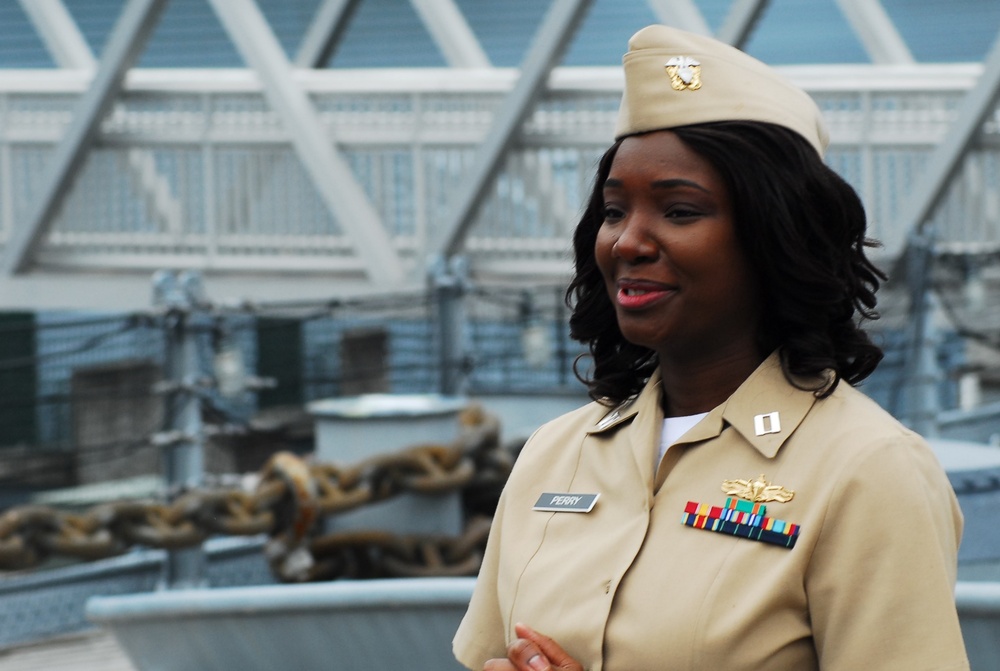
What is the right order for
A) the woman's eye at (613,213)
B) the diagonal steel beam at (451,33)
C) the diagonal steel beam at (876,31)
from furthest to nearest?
the diagonal steel beam at (451,33), the diagonal steel beam at (876,31), the woman's eye at (613,213)

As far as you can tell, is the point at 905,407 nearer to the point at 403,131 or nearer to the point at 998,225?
the point at 998,225

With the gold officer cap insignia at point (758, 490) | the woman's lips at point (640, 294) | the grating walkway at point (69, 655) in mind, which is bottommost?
the grating walkway at point (69, 655)

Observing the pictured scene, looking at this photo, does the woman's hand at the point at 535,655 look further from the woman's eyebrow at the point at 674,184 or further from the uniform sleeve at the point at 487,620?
the woman's eyebrow at the point at 674,184

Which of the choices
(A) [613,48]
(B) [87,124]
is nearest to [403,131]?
(B) [87,124]

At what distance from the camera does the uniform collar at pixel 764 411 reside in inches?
69.1

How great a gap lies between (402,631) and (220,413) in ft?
8.73

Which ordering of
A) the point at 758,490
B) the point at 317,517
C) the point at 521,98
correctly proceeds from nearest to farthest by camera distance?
the point at 758,490 < the point at 317,517 < the point at 521,98

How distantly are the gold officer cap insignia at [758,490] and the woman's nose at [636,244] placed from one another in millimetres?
258

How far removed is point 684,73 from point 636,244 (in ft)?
0.63

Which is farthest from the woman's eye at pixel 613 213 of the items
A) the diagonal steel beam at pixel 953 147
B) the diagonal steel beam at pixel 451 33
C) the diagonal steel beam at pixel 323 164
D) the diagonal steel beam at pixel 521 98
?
the diagonal steel beam at pixel 451 33

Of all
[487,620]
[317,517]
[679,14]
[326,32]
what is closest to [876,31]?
[679,14]

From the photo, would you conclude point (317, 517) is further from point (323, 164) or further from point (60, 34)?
point (60, 34)

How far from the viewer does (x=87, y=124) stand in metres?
9.66

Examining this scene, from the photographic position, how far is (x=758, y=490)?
5.67ft
